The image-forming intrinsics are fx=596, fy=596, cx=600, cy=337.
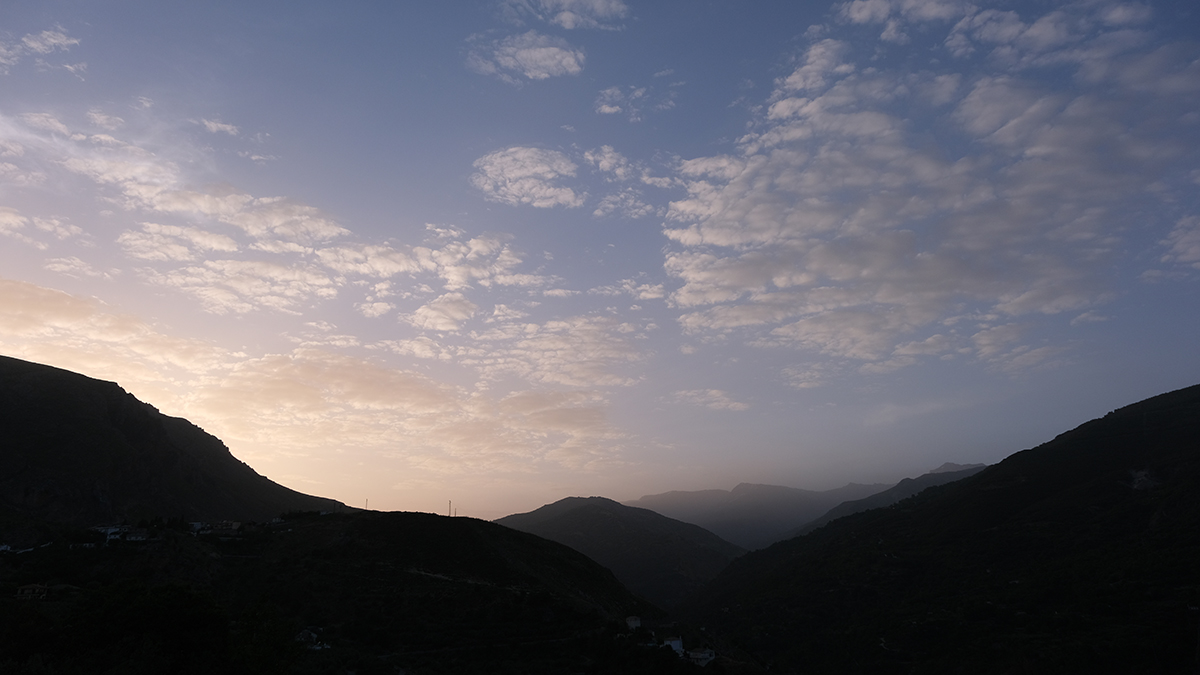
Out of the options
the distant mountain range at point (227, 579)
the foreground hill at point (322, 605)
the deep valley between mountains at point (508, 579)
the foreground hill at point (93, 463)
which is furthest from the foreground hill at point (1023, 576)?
the foreground hill at point (93, 463)

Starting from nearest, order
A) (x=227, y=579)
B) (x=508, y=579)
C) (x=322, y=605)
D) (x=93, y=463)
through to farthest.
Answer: (x=322, y=605), (x=227, y=579), (x=508, y=579), (x=93, y=463)

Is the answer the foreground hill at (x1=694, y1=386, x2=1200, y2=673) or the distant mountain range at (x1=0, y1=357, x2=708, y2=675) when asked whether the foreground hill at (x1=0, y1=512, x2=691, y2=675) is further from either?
the foreground hill at (x1=694, y1=386, x2=1200, y2=673)

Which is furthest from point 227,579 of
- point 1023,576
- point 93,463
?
point 1023,576

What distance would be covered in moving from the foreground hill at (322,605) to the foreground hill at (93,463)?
29.1m

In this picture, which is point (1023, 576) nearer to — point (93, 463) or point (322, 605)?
point (322, 605)

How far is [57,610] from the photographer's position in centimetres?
3647

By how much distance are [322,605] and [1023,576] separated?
85.6 m

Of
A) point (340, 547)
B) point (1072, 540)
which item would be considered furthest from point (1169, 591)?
point (340, 547)

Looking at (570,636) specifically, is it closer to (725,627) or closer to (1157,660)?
Answer: (1157,660)

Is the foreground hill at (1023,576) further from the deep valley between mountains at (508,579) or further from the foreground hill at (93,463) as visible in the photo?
the foreground hill at (93,463)

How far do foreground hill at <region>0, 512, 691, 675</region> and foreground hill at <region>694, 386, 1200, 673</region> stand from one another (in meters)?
29.4

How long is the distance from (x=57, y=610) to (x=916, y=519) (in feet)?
439

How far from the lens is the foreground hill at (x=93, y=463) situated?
8388 centimetres

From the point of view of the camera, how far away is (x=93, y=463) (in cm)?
9288
